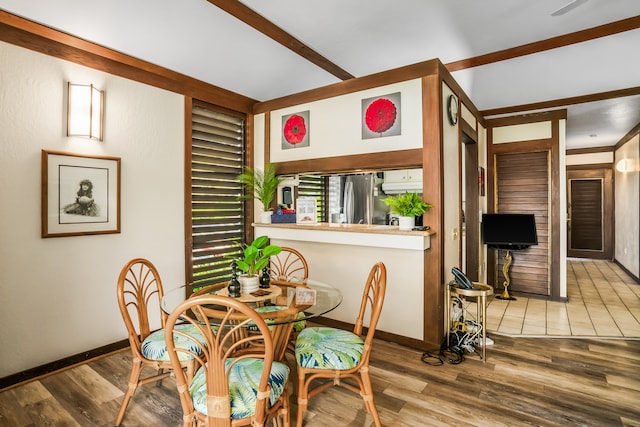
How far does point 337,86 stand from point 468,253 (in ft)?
9.68

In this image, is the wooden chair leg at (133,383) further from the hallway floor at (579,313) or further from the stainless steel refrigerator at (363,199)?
the hallway floor at (579,313)

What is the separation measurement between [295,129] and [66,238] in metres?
2.51

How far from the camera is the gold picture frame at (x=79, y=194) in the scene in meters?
2.75

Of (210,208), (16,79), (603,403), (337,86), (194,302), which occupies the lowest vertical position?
(603,403)

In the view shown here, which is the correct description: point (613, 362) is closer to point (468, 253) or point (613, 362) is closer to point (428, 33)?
point (468, 253)

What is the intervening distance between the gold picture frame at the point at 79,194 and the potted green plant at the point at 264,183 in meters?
1.43

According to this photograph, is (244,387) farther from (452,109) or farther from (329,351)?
(452,109)

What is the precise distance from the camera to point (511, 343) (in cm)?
329

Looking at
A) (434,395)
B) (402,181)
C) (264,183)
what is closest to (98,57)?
(264,183)

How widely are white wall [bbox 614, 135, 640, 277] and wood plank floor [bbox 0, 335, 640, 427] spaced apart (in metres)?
4.07

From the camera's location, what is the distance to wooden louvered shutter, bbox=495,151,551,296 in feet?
16.3

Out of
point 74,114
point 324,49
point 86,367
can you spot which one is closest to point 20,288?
point 86,367

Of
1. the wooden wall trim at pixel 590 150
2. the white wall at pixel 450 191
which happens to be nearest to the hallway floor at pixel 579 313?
the white wall at pixel 450 191

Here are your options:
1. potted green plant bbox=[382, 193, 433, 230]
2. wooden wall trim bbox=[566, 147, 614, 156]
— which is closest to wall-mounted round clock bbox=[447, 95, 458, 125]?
potted green plant bbox=[382, 193, 433, 230]
